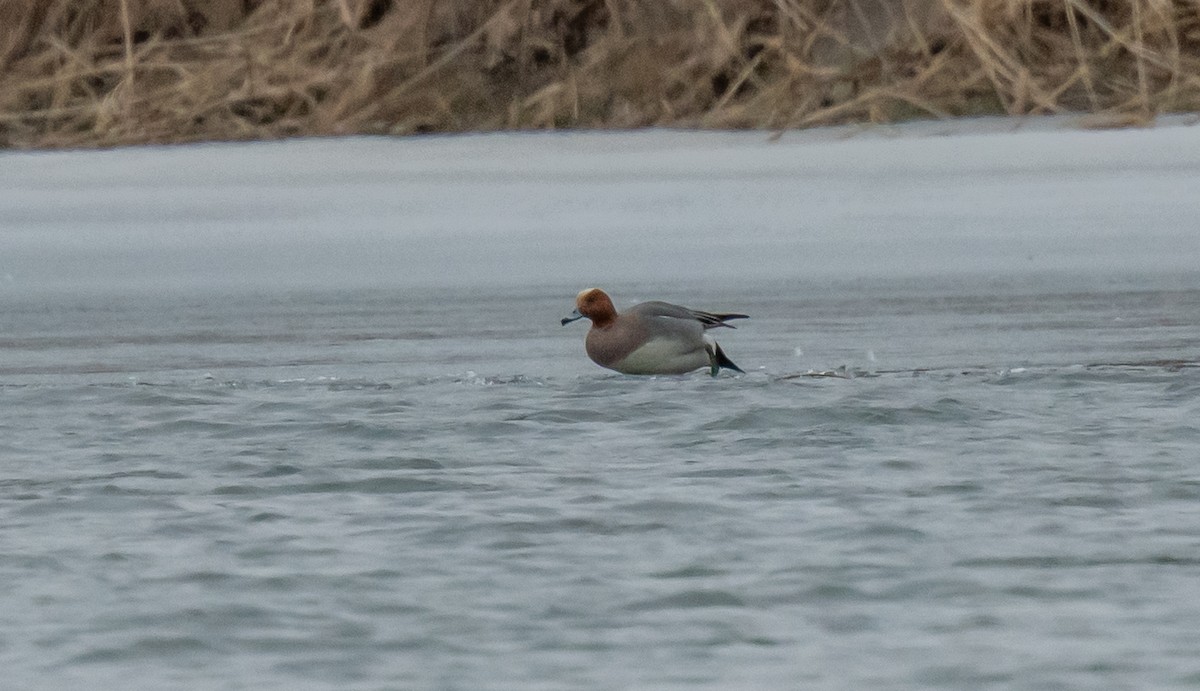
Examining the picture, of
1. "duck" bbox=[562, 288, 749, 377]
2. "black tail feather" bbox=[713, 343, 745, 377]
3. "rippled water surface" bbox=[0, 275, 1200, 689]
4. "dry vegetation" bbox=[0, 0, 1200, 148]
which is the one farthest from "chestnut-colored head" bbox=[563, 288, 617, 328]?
"dry vegetation" bbox=[0, 0, 1200, 148]

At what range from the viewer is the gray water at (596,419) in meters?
4.69

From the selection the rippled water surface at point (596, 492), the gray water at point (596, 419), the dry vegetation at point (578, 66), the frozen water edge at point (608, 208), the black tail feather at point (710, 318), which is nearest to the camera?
the rippled water surface at point (596, 492)

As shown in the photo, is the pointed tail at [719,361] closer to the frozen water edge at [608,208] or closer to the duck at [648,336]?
the duck at [648,336]

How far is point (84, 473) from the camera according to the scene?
641 cm

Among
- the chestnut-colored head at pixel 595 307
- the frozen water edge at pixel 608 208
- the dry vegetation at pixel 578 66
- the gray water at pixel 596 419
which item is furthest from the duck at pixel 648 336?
the dry vegetation at pixel 578 66

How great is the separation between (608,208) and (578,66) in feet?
6.16

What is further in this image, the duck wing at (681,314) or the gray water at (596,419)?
the duck wing at (681,314)

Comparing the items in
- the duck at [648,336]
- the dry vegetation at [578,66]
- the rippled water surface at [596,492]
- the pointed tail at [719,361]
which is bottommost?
the rippled water surface at [596,492]

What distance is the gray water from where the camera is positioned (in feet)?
15.4

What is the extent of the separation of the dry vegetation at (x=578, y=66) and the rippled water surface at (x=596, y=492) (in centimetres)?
242

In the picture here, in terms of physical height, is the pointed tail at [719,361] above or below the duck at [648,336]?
below

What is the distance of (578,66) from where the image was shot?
11547 millimetres

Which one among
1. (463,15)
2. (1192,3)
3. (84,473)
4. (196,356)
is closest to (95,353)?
(196,356)

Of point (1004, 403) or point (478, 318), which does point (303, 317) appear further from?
point (1004, 403)
